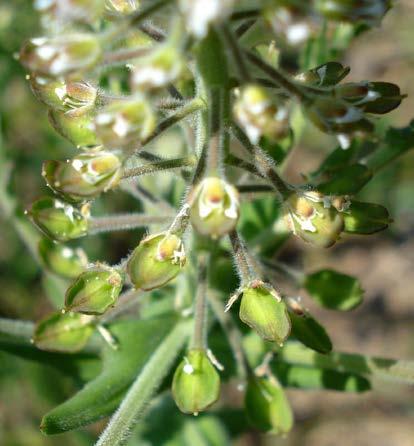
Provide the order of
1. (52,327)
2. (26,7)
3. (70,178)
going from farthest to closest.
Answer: (26,7) → (52,327) → (70,178)

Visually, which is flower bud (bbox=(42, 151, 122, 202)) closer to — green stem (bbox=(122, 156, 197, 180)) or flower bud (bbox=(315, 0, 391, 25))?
green stem (bbox=(122, 156, 197, 180))

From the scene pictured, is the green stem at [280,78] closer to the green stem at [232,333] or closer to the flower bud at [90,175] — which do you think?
the flower bud at [90,175]

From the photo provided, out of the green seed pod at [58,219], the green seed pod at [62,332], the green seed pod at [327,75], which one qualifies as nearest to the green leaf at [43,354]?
the green seed pod at [62,332]

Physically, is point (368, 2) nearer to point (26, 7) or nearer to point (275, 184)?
point (275, 184)

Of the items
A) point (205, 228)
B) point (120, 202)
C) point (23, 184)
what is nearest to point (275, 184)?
point (205, 228)

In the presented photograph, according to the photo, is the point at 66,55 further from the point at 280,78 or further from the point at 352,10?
the point at 352,10

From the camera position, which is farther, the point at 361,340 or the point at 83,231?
the point at 361,340

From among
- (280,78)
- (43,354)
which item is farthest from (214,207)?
(43,354)
